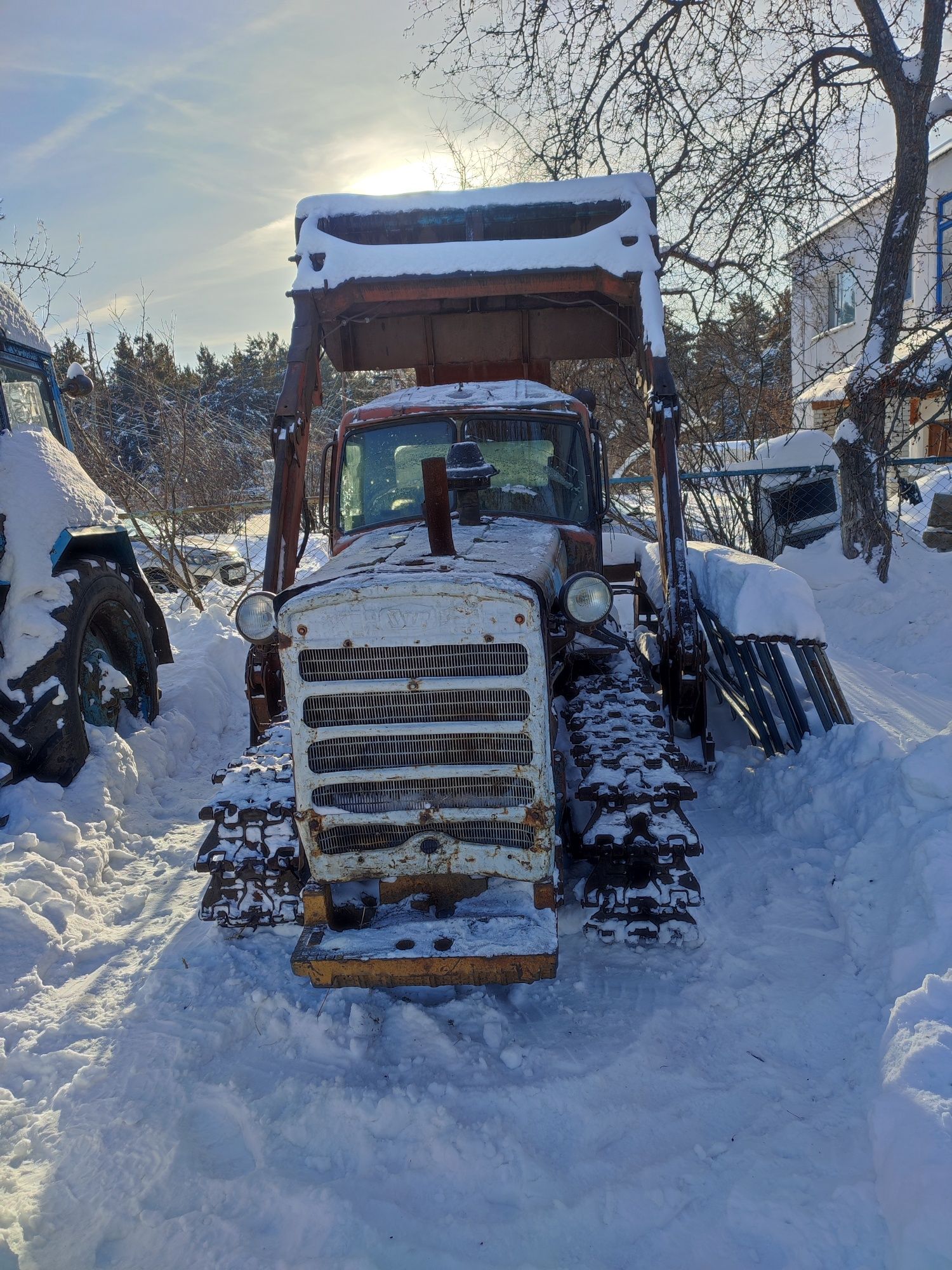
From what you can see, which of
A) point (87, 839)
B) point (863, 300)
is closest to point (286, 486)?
point (87, 839)

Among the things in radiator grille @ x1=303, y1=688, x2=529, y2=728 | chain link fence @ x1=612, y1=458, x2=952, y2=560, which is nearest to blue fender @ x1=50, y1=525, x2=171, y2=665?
radiator grille @ x1=303, y1=688, x2=529, y2=728

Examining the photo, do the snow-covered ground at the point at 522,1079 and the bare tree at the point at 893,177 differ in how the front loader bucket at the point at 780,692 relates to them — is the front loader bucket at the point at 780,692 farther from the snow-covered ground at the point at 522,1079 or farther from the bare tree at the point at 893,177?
the bare tree at the point at 893,177

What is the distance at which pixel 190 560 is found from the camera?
15.2 m

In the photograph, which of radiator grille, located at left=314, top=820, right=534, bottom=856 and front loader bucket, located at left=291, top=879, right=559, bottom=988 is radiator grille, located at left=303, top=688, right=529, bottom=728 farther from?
front loader bucket, located at left=291, top=879, right=559, bottom=988

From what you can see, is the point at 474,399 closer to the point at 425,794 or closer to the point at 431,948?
the point at 425,794

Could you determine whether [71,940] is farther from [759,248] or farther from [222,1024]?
[759,248]

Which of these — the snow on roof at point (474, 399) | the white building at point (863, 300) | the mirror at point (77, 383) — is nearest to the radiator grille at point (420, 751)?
the snow on roof at point (474, 399)

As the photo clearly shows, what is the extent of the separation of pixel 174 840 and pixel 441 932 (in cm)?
262

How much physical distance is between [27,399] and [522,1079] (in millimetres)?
5629

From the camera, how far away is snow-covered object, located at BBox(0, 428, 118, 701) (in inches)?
198

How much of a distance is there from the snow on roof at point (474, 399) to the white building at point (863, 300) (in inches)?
91.1

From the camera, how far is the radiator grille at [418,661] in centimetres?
324

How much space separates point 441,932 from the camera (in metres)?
3.31

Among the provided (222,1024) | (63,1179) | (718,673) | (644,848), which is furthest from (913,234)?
(63,1179)
